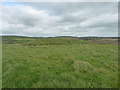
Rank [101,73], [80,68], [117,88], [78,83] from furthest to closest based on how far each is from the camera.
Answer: [80,68] < [101,73] < [78,83] < [117,88]

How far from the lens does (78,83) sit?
494 cm

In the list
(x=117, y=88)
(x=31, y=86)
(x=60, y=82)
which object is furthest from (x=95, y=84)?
(x=31, y=86)

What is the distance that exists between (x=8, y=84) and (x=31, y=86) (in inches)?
48.8

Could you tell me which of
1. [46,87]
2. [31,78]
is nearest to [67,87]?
[46,87]

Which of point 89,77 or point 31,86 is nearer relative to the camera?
point 31,86

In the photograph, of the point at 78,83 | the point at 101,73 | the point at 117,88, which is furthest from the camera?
the point at 101,73

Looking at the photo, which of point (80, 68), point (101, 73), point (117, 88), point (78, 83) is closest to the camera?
point (117, 88)

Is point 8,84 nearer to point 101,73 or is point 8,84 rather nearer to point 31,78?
point 31,78

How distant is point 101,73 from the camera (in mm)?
6289

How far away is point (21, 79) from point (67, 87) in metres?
2.62

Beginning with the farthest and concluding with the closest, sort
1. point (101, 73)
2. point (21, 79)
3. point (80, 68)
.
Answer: point (80, 68) < point (101, 73) < point (21, 79)

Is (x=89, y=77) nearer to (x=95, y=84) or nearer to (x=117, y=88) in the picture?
(x=95, y=84)

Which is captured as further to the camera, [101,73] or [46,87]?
[101,73]

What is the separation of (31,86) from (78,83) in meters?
2.29
